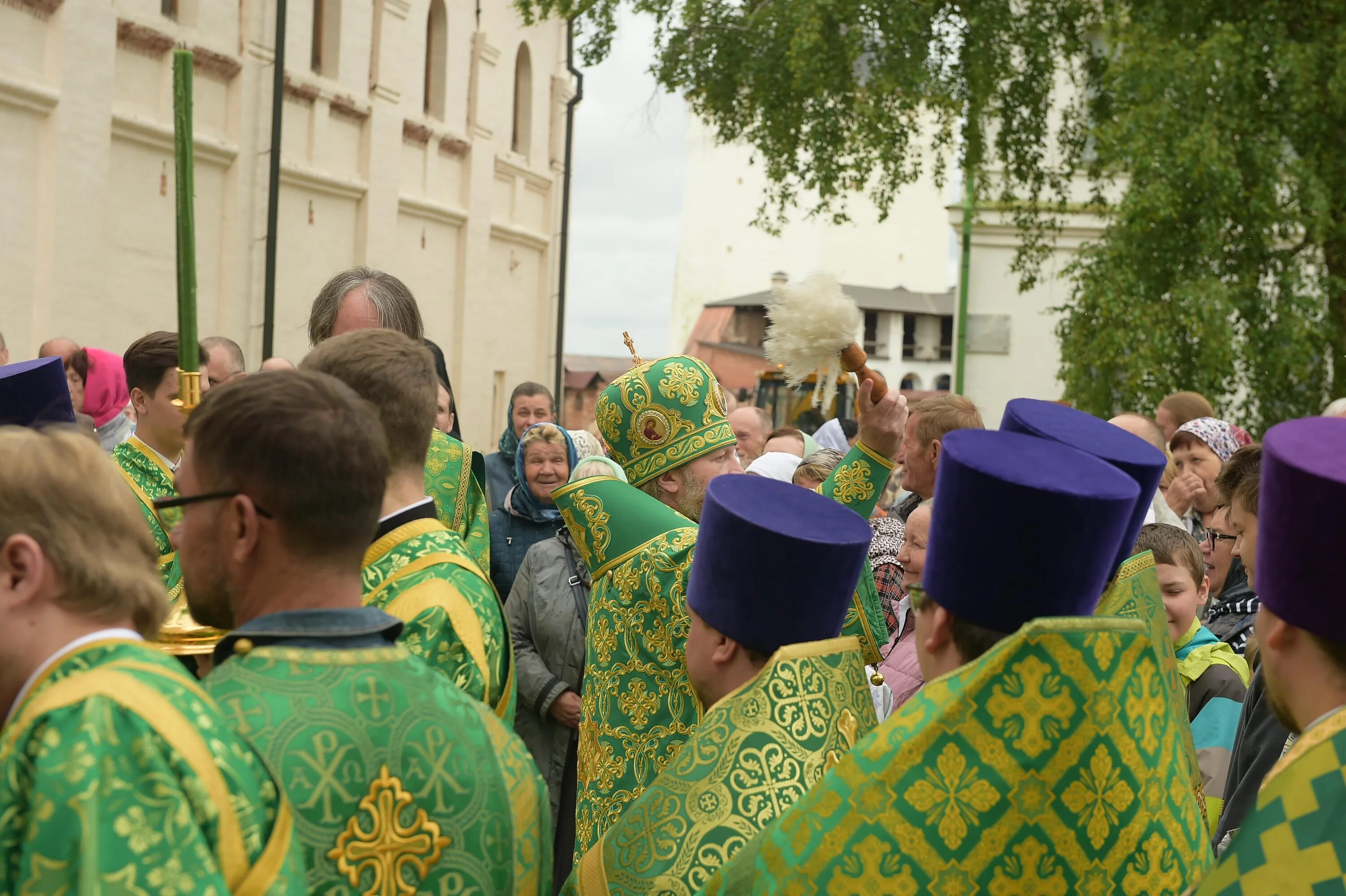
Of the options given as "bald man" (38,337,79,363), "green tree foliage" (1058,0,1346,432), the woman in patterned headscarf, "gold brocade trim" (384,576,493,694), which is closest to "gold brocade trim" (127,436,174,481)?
"gold brocade trim" (384,576,493,694)

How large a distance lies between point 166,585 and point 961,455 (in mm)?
2258

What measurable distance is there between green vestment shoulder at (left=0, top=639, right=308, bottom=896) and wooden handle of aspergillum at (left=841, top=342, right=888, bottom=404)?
256cm

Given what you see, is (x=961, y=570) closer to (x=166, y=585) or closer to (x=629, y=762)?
(x=629, y=762)

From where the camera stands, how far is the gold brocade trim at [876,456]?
13.4 feet

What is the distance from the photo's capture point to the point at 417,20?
19500mm

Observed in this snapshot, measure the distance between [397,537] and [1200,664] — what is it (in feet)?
9.33

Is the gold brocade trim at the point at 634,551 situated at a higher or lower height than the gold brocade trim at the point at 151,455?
lower

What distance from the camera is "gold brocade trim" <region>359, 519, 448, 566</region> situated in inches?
103

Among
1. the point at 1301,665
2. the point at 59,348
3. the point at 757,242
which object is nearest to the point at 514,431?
the point at 59,348

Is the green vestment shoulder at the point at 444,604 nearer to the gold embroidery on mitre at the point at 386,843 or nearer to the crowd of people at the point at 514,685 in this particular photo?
the crowd of people at the point at 514,685

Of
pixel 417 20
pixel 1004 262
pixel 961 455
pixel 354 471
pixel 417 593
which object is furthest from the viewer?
pixel 1004 262

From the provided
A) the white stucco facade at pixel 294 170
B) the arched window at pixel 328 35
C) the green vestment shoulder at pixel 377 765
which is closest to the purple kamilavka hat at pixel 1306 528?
the green vestment shoulder at pixel 377 765

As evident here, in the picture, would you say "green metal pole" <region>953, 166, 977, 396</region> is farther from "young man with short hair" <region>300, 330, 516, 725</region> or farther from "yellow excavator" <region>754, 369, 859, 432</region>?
"young man with short hair" <region>300, 330, 516, 725</region>

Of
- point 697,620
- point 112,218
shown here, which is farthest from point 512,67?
point 697,620
